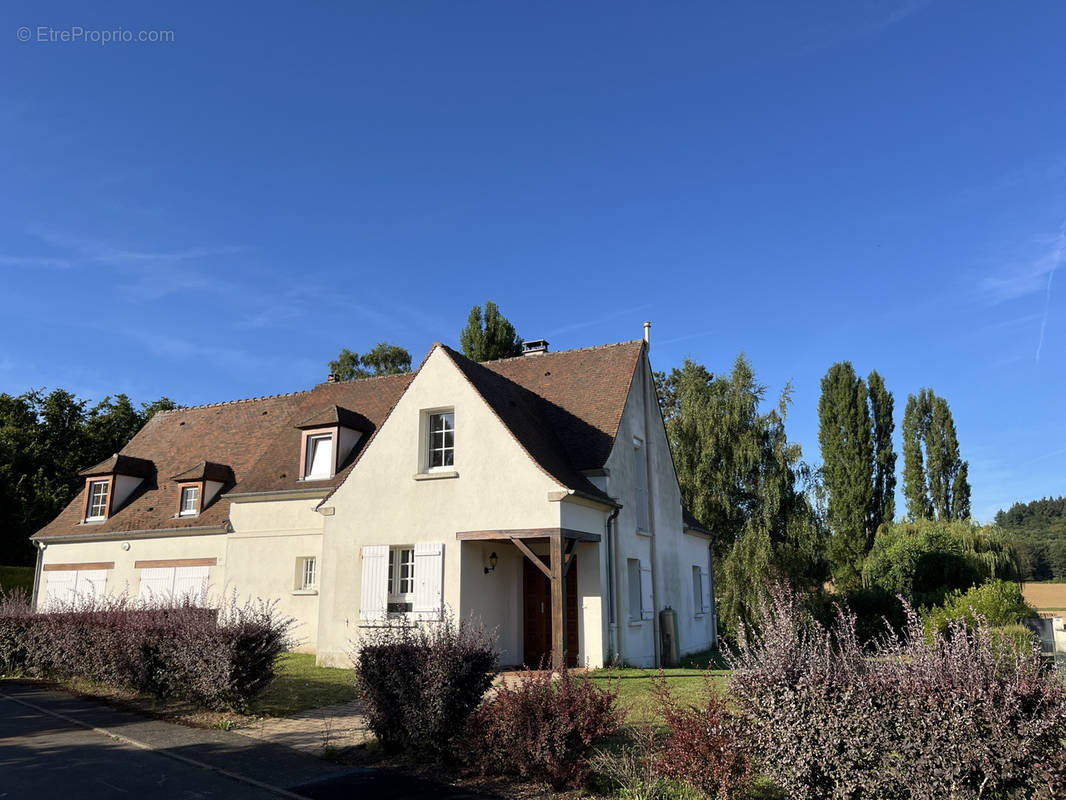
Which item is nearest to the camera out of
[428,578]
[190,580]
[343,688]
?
[343,688]

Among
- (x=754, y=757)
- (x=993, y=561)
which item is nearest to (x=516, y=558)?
(x=754, y=757)

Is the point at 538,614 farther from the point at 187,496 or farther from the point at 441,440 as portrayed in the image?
the point at 187,496

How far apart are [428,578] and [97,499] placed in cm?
1482

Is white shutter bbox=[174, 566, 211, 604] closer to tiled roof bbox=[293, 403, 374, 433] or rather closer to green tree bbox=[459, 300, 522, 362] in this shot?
tiled roof bbox=[293, 403, 374, 433]

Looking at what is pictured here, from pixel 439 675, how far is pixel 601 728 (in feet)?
6.34

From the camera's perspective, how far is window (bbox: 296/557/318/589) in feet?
61.5

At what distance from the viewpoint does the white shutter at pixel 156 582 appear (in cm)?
2072

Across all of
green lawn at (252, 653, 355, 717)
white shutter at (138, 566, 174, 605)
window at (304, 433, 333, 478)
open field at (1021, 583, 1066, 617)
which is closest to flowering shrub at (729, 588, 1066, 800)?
green lawn at (252, 653, 355, 717)

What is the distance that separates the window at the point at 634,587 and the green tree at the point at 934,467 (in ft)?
88.3

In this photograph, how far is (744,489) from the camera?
26109 millimetres

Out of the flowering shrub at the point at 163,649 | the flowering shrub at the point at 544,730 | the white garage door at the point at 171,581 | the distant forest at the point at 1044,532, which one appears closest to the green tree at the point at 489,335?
the white garage door at the point at 171,581

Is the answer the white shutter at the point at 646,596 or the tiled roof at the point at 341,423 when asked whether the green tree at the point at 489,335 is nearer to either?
the tiled roof at the point at 341,423

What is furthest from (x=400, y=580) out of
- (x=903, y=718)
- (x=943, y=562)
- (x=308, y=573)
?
(x=943, y=562)

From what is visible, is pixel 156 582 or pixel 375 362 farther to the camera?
pixel 375 362
